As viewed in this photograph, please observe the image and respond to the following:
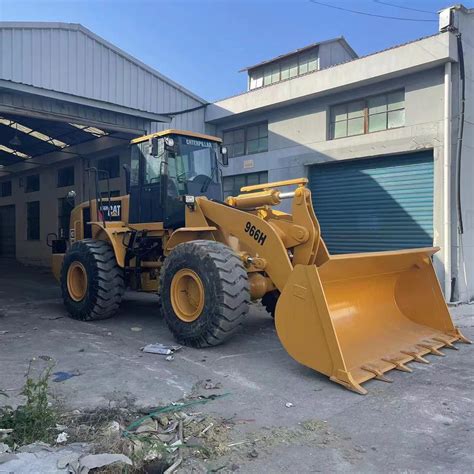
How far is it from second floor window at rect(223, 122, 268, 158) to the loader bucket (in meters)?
7.97

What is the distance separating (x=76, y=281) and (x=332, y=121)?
7508mm

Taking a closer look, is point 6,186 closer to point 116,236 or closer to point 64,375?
point 116,236

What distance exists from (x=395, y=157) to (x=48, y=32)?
8.69 meters

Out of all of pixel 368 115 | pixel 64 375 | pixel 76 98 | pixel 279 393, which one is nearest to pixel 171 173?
pixel 64 375

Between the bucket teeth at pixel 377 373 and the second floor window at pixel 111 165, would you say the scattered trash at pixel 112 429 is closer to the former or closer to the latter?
the bucket teeth at pixel 377 373

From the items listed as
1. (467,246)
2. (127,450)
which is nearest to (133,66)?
(467,246)

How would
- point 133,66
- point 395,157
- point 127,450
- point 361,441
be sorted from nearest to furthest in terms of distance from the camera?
1. point 127,450
2. point 361,441
3. point 395,157
4. point 133,66

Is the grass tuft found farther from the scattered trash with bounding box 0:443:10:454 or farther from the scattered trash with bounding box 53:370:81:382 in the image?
the scattered trash with bounding box 53:370:81:382

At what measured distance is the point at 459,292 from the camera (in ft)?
31.6

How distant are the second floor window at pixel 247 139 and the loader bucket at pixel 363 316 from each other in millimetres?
7974

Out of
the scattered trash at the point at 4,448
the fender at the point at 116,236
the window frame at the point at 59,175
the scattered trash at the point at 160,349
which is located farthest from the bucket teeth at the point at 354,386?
the window frame at the point at 59,175

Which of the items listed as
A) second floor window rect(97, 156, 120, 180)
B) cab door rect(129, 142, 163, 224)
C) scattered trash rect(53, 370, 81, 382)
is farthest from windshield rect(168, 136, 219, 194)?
second floor window rect(97, 156, 120, 180)

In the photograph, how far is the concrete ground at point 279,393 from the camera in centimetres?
330

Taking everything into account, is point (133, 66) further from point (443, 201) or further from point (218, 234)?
point (443, 201)
